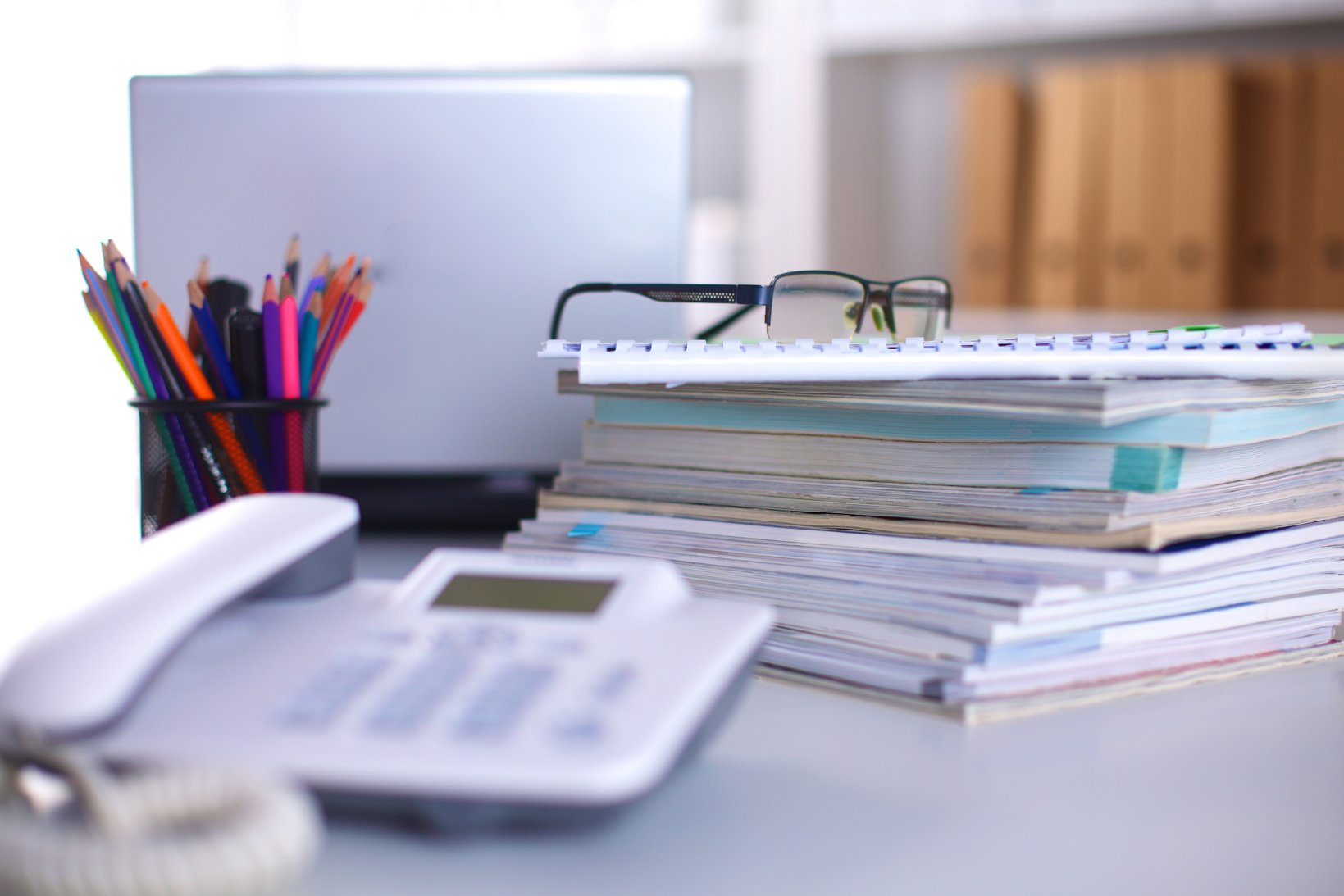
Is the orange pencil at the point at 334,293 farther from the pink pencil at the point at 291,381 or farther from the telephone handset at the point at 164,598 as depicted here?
the telephone handset at the point at 164,598

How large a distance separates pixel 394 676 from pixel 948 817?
188 millimetres

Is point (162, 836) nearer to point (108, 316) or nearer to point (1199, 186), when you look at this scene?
point (108, 316)

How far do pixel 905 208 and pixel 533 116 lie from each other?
133 centimetres

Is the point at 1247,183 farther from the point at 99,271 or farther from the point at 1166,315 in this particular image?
the point at 99,271

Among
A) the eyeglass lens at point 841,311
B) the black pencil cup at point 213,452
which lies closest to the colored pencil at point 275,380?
the black pencil cup at point 213,452

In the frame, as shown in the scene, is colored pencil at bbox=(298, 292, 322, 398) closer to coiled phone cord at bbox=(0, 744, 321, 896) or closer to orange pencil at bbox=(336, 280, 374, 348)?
orange pencil at bbox=(336, 280, 374, 348)

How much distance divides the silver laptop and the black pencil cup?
238 millimetres

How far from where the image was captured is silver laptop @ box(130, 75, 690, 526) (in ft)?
2.92

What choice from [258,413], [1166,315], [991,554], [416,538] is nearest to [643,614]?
[991,554]

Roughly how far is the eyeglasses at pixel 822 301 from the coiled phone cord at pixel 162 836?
14.6 inches

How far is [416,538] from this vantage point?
0.92 m

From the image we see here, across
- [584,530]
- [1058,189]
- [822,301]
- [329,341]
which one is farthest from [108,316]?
[1058,189]

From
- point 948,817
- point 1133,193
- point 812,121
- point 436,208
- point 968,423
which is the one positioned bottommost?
point 948,817

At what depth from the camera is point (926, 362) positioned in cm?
52
